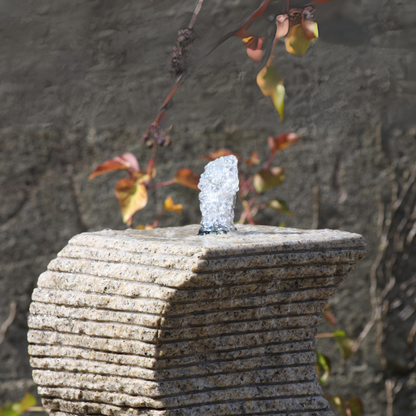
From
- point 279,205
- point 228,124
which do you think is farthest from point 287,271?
point 228,124

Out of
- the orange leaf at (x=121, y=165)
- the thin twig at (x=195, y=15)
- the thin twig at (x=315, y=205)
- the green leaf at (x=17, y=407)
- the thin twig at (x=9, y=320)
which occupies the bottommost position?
the green leaf at (x=17, y=407)

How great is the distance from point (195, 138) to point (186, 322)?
153 cm

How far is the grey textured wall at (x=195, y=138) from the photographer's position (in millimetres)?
1945

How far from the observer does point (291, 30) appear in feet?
3.64

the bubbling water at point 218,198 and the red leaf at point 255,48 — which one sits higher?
the red leaf at point 255,48

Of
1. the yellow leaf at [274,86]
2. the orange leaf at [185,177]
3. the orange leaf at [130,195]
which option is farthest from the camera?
the orange leaf at [185,177]

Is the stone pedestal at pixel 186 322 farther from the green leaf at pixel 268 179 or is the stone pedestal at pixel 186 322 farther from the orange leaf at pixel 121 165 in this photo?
the green leaf at pixel 268 179

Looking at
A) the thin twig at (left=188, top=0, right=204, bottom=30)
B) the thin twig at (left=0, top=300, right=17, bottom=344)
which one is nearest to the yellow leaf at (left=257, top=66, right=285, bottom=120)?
the thin twig at (left=188, top=0, right=204, bottom=30)

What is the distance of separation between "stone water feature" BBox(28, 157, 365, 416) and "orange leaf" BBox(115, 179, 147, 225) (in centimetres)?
43

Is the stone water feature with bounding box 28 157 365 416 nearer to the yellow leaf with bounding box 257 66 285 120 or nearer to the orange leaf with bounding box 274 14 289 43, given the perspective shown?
the yellow leaf with bounding box 257 66 285 120

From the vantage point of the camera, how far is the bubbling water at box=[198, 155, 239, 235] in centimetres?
120

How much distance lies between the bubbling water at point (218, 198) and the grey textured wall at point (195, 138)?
549 millimetres

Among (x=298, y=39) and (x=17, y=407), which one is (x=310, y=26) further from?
(x=17, y=407)

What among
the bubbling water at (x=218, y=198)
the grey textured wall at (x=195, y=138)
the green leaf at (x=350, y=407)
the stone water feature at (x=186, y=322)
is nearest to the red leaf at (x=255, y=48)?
the bubbling water at (x=218, y=198)
